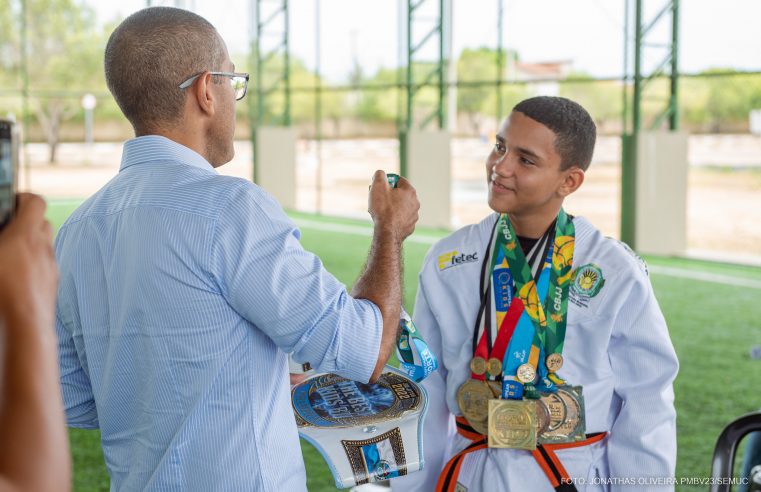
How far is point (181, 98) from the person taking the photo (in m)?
1.65

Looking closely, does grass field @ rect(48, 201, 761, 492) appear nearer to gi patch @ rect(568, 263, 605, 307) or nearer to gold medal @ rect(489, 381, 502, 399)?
gold medal @ rect(489, 381, 502, 399)

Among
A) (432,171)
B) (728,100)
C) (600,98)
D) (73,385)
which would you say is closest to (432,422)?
(73,385)

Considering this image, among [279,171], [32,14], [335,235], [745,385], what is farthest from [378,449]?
[32,14]

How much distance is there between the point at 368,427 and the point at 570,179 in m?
0.94

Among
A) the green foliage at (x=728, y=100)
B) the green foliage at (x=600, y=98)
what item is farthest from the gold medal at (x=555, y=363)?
the green foliage at (x=600, y=98)

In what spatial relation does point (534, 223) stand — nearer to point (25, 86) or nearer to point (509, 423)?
point (509, 423)

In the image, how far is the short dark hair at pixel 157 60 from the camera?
1.62 m

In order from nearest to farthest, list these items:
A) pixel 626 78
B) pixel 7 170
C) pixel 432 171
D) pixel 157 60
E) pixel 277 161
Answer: pixel 7 170
pixel 157 60
pixel 626 78
pixel 432 171
pixel 277 161

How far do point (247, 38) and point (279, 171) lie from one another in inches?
121

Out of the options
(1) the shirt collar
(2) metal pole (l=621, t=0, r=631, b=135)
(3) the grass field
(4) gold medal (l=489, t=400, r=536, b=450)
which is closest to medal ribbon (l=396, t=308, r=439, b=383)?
(4) gold medal (l=489, t=400, r=536, b=450)

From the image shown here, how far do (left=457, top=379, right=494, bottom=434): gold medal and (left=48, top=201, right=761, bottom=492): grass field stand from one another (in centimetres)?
213

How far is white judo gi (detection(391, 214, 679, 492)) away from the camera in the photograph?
2.11 metres

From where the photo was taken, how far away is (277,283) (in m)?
1.51

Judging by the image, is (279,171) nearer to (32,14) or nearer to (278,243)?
(32,14)
